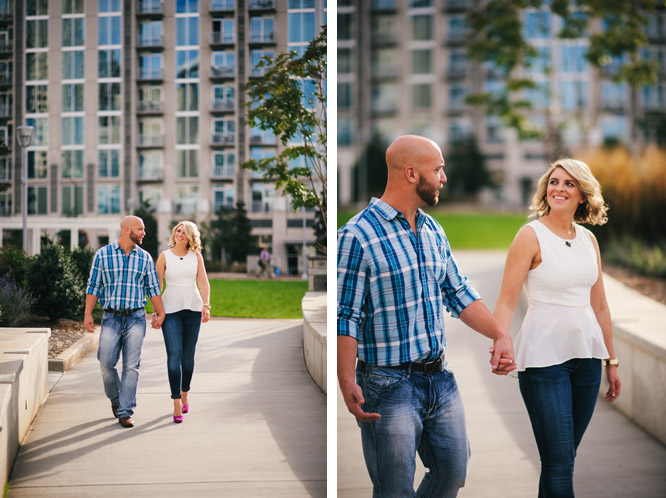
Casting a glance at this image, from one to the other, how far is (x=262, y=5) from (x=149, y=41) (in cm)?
52

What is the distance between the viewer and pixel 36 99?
279 centimetres

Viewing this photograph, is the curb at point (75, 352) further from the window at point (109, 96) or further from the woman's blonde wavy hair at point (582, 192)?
the woman's blonde wavy hair at point (582, 192)

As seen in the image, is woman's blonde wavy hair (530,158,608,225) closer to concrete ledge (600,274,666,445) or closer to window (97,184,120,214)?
concrete ledge (600,274,666,445)

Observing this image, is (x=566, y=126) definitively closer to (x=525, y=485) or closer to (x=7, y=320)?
(x=525, y=485)

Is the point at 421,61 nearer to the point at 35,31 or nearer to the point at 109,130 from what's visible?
the point at 109,130

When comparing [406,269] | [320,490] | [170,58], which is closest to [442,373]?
[406,269]

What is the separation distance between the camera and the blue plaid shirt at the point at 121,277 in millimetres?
2760

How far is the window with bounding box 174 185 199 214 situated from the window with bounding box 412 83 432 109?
112cm

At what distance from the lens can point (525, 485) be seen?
278 centimetres

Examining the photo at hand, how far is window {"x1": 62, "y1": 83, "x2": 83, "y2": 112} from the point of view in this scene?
2.82 m

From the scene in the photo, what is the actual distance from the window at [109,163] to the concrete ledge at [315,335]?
1.00 meters

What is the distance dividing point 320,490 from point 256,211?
1.23 meters

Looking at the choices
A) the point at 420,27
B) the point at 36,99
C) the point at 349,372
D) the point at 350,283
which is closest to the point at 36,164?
the point at 36,99

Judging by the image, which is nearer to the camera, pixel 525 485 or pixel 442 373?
pixel 442 373
